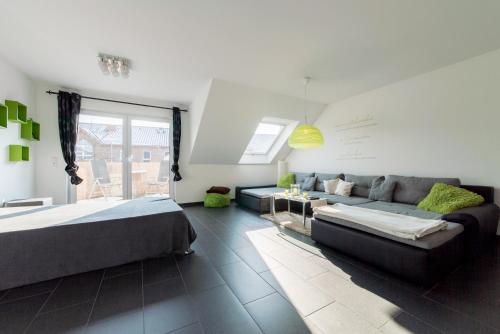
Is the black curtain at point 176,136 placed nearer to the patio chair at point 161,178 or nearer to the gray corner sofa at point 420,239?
the patio chair at point 161,178

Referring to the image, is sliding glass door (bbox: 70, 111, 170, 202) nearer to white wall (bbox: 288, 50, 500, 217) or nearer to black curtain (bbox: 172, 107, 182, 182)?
black curtain (bbox: 172, 107, 182, 182)

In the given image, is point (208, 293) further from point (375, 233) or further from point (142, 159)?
point (142, 159)

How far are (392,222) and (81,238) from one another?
9.90ft

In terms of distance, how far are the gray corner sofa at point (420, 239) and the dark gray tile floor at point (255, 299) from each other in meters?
0.12

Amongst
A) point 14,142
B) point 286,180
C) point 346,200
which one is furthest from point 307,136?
point 14,142

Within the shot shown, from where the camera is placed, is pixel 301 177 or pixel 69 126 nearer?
pixel 69 126

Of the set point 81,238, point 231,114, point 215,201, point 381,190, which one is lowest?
point 215,201

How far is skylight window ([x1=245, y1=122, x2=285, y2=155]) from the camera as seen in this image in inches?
226

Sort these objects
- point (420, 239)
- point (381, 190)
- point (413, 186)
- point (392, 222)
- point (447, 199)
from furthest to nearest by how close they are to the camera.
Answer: point (381, 190) → point (413, 186) → point (447, 199) → point (392, 222) → point (420, 239)

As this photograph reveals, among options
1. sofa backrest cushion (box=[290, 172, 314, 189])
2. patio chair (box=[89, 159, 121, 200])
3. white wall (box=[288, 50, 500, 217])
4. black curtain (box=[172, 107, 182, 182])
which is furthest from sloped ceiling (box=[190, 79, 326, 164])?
patio chair (box=[89, 159, 121, 200])

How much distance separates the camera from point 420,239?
5.90 feet

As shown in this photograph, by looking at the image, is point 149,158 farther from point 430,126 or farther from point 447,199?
point 430,126

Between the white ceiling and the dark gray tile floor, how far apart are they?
2.54 m

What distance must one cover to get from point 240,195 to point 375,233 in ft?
11.3
